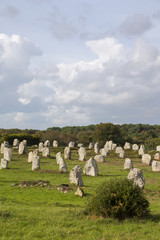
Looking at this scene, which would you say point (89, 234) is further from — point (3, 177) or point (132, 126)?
point (132, 126)

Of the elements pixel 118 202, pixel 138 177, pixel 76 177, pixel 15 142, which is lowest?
pixel 76 177

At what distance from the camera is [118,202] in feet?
40.8

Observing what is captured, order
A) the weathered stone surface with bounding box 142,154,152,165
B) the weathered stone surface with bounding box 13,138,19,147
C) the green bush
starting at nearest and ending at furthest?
the green bush < the weathered stone surface with bounding box 142,154,152,165 < the weathered stone surface with bounding box 13,138,19,147

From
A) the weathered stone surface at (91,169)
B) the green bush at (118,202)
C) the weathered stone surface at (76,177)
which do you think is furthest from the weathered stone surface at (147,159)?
the green bush at (118,202)

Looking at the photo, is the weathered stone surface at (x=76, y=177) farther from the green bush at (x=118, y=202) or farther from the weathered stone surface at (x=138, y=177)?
the green bush at (x=118, y=202)

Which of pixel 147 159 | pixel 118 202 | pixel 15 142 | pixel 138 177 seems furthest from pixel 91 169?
pixel 15 142

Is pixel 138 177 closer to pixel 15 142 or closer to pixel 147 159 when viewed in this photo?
pixel 147 159

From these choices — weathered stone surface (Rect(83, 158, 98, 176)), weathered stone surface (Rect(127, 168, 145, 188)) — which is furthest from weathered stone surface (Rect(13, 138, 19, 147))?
weathered stone surface (Rect(127, 168, 145, 188))

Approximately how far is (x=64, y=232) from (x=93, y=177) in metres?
17.4

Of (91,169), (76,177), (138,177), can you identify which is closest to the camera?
(138,177)

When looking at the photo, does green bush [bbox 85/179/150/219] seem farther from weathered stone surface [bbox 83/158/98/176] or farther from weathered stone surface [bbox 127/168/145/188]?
weathered stone surface [bbox 83/158/98/176]

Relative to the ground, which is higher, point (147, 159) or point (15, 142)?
point (15, 142)

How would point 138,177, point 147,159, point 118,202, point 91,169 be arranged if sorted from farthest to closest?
point 147,159 → point 91,169 → point 138,177 → point 118,202

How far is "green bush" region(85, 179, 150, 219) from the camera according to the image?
12.4m
